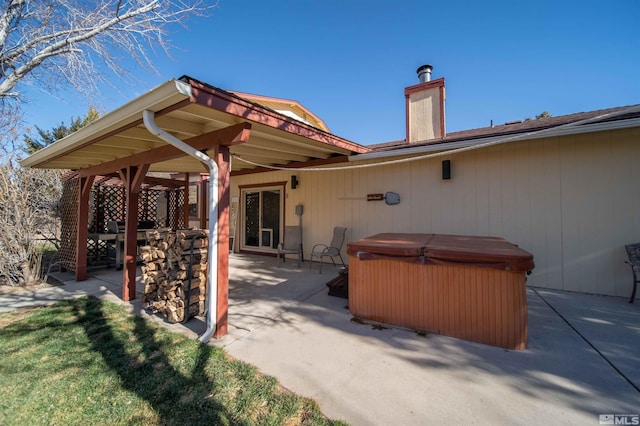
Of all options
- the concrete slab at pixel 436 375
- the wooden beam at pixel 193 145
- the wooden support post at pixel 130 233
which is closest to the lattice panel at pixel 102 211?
the wooden beam at pixel 193 145

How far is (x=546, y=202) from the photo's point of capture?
410cm

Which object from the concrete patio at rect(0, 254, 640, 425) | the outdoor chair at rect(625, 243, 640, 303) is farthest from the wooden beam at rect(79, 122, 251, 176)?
the outdoor chair at rect(625, 243, 640, 303)

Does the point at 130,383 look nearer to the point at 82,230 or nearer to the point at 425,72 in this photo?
the point at 82,230

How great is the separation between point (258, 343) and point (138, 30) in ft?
21.2

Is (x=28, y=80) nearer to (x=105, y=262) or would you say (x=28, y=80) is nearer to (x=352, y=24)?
(x=105, y=262)

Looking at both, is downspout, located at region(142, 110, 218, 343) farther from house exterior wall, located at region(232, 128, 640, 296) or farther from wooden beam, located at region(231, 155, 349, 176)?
house exterior wall, located at region(232, 128, 640, 296)

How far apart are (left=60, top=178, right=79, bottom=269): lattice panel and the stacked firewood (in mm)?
3180

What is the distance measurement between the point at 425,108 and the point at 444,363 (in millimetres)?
5361

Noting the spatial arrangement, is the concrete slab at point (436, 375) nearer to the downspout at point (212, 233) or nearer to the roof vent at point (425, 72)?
the downspout at point (212, 233)

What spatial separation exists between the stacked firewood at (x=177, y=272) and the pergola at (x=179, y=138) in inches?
24.6

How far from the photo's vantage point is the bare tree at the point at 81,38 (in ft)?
15.7

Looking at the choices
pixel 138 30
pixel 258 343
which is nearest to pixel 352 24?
pixel 138 30

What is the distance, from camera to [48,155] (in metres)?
4.23

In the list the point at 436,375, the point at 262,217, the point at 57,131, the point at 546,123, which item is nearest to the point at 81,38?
the point at 262,217
